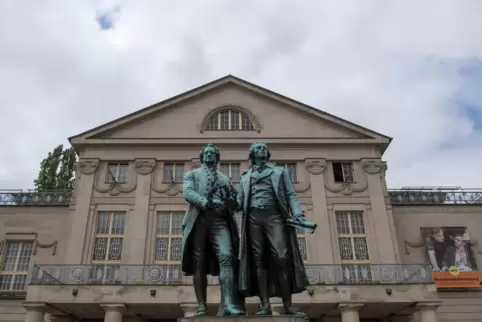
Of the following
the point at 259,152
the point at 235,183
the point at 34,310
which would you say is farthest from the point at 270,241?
the point at 235,183

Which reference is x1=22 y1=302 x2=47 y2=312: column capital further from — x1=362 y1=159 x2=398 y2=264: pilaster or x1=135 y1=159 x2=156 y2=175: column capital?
x1=362 y1=159 x2=398 y2=264: pilaster

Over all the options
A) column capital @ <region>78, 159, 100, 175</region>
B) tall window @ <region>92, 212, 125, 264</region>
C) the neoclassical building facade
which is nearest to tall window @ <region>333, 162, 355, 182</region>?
the neoclassical building facade

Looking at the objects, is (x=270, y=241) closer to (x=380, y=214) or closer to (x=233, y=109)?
(x=380, y=214)

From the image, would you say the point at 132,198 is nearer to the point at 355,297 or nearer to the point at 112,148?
the point at 112,148

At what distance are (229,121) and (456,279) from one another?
15020mm

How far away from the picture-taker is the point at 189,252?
608cm

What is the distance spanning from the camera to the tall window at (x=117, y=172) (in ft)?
81.0

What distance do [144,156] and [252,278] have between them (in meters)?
20.1

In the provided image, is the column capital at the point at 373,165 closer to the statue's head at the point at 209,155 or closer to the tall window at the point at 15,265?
the tall window at the point at 15,265

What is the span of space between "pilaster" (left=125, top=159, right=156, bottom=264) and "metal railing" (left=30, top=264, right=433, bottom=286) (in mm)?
1520

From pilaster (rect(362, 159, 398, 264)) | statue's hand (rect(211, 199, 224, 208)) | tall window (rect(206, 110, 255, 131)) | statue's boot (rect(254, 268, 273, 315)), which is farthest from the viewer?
tall window (rect(206, 110, 255, 131))

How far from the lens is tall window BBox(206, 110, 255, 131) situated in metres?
26.1

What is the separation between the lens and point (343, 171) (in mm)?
25359

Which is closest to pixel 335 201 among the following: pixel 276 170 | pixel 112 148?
pixel 112 148
